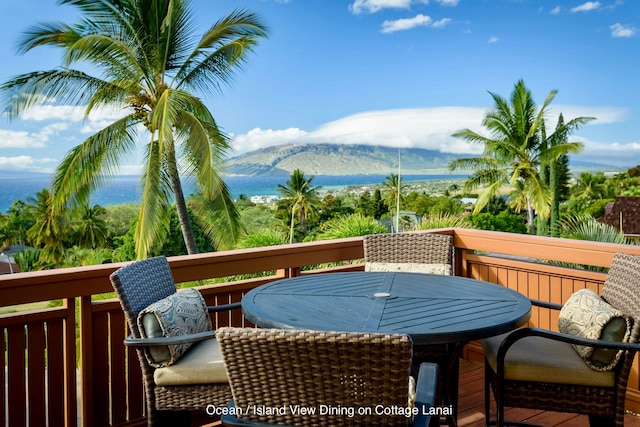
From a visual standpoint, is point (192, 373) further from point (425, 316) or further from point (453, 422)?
point (453, 422)

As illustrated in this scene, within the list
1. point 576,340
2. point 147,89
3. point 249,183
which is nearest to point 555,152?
point 147,89

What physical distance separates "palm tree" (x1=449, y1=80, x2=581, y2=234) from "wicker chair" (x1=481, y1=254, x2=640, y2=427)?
2576cm

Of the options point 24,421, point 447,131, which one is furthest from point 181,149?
point 447,131

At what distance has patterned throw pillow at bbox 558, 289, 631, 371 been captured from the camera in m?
2.10

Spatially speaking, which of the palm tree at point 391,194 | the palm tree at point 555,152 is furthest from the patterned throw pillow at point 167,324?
the palm tree at point 391,194

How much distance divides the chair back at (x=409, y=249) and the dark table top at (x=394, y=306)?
0.38 meters

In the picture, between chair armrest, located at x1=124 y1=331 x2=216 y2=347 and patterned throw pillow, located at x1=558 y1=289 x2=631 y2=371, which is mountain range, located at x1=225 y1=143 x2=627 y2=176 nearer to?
patterned throw pillow, located at x1=558 y1=289 x2=631 y2=371

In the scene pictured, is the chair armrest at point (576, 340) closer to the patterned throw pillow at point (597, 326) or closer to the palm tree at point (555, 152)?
the patterned throw pillow at point (597, 326)

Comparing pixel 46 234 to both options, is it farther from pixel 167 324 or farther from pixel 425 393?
pixel 425 393

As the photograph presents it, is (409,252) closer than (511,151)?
Yes

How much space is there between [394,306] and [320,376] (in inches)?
38.6

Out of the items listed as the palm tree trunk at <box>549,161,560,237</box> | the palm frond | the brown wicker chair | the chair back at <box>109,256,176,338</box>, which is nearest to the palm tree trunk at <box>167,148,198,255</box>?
the palm frond

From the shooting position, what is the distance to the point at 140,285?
231cm

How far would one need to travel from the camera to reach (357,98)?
180ft
